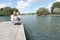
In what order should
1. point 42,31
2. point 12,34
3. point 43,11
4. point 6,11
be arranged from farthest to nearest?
point 6,11 < point 43,11 < point 42,31 < point 12,34

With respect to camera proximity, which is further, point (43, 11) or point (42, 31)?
point (43, 11)

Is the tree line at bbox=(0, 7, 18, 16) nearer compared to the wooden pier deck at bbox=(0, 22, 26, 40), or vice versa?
the wooden pier deck at bbox=(0, 22, 26, 40)

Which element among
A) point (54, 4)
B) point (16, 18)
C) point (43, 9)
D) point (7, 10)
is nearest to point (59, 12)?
point (43, 9)

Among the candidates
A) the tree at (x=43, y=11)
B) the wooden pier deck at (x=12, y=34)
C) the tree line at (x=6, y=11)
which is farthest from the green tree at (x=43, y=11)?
the wooden pier deck at (x=12, y=34)

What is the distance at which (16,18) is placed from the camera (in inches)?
663

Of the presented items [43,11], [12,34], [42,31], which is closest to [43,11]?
[43,11]

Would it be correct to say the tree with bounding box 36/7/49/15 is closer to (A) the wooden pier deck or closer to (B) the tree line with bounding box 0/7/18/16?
(B) the tree line with bounding box 0/7/18/16

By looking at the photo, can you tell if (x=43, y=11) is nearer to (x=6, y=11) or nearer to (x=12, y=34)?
(x=6, y=11)

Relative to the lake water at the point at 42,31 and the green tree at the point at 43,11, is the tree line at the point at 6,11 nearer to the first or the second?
the green tree at the point at 43,11

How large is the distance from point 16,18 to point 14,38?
8097 millimetres

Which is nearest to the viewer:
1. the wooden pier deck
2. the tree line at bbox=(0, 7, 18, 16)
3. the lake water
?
the wooden pier deck

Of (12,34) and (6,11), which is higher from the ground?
(12,34)

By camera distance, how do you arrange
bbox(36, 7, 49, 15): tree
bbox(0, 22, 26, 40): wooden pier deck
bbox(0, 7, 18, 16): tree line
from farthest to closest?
bbox(0, 7, 18, 16): tree line < bbox(36, 7, 49, 15): tree < bbox(0, 22, 26, 40): wooden pier deck

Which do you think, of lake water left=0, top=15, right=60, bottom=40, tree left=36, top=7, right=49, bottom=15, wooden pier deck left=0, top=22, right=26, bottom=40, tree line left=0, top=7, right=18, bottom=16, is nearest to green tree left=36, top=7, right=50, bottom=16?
tree left=36, top=7, right=49, bottom=15
